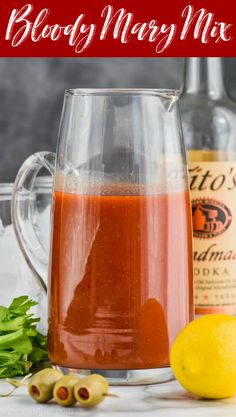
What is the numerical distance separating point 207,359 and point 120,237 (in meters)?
0.18

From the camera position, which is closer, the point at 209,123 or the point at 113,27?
the point at 209,123

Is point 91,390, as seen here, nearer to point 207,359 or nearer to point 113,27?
point 207,359

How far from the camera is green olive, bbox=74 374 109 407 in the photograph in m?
1.01

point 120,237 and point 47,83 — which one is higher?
point 47,83

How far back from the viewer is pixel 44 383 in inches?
41.0

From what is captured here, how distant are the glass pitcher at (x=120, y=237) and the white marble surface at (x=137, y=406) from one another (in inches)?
1.7

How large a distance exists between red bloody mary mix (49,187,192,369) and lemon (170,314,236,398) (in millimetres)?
61

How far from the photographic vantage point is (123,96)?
1.12 m

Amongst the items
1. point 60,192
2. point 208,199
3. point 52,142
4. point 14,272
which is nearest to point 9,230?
point 14,272

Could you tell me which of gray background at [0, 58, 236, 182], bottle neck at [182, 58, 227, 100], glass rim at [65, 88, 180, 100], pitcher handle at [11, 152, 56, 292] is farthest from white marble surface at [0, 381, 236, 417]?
gray background at [0, 58, 236, 182]

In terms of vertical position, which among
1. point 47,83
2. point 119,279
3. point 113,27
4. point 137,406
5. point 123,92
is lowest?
point 137,406

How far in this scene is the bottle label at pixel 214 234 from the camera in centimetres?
127

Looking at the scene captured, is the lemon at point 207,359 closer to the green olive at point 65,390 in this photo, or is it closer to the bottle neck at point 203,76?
the green olive at point 65,390

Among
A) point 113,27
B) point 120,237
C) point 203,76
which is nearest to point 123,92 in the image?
point 120,237
